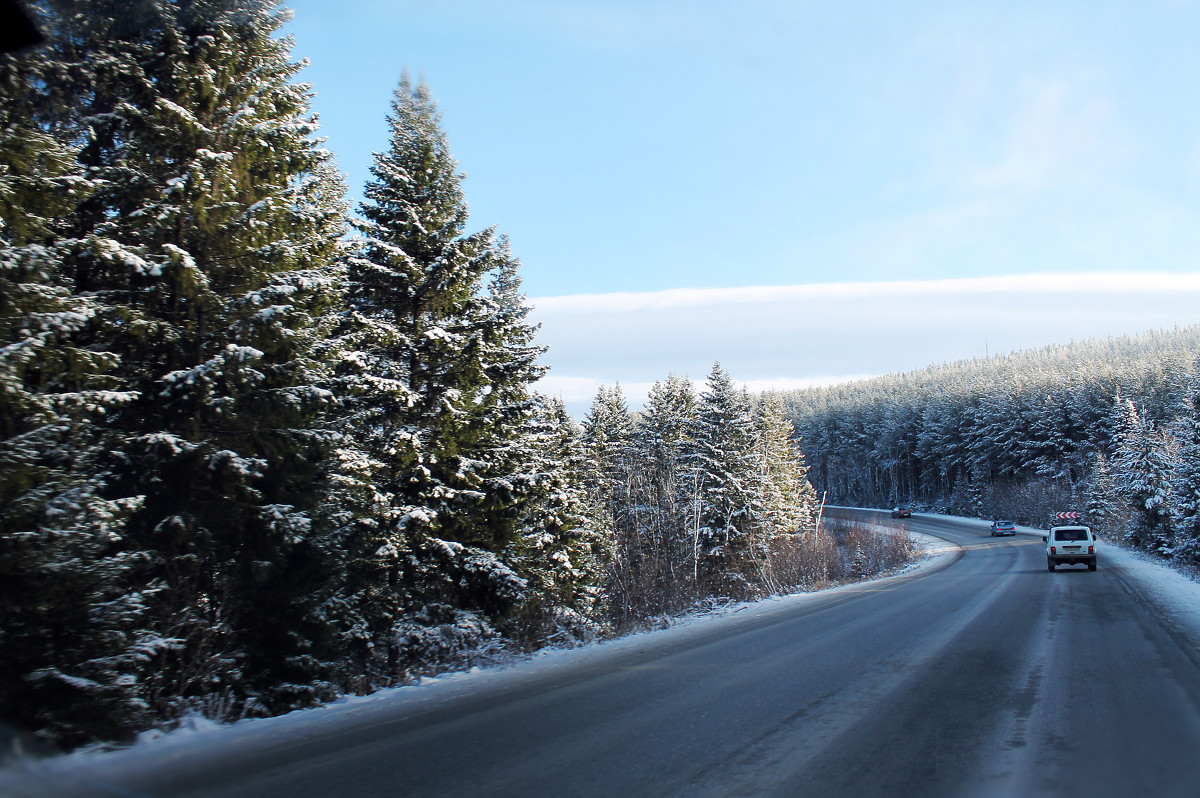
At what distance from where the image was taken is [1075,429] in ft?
271

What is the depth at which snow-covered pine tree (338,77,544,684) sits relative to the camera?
12.5 m

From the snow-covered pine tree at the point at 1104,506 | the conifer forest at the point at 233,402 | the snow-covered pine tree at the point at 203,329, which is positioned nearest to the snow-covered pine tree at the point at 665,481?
the conifer forest at the point at 233,402

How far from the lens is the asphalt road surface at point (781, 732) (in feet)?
15.4

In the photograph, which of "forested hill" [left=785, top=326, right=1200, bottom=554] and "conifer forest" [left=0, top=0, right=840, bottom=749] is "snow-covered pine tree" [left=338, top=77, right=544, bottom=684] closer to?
"conifer forest" [left=0, top=0, right=840, bottom=749]

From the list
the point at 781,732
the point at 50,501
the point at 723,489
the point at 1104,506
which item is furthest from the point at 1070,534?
the point at 1104,506

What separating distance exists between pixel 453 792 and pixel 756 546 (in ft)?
110

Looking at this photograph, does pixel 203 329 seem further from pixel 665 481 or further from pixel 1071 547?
pixel 665 481

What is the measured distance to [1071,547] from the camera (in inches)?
1064

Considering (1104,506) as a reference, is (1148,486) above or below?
above

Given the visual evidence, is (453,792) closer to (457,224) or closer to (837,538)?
(457,224)

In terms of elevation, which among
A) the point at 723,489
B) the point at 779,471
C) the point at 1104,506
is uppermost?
the point at 779,471

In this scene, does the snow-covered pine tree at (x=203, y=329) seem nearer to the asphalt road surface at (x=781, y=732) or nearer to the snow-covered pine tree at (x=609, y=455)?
the asphalt road surface at (x=781, y=732)

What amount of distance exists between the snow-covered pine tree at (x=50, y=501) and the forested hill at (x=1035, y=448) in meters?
33.7

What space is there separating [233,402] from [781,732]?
766 centimetres
